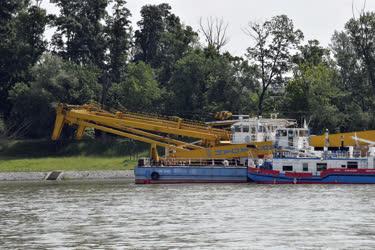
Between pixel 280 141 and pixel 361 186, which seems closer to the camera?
pixel 361 186

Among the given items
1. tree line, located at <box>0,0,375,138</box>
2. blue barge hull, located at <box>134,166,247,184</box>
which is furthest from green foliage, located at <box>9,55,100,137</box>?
blue barge hull, located at <box>134,166,247,184</box>

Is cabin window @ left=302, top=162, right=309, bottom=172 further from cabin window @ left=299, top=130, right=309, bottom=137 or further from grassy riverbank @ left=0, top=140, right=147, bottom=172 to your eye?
grassy riverbank @ left=0, top=140, right=147, bottom=172

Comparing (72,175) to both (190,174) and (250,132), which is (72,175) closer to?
(190,174)

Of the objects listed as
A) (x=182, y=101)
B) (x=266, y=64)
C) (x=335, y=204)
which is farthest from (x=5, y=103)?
(x=335, y=204)

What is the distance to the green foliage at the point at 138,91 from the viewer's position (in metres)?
122

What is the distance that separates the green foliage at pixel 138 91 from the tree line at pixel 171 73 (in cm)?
13

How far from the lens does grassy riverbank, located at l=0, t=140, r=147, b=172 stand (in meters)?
108

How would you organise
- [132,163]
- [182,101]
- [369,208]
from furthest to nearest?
[182,101] < [132,163] < [369,208]

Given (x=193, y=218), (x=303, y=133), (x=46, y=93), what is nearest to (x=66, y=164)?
(x=46, y=93)

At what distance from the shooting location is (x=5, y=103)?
128 metres

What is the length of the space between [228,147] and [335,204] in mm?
28069

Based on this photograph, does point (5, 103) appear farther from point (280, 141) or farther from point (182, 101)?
point (280, 141)

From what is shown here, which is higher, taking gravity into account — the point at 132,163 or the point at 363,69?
the point at 363,69

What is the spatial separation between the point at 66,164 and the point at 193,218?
57950 millimetres
